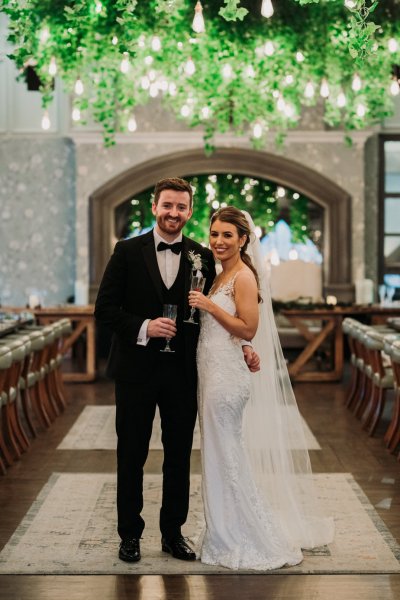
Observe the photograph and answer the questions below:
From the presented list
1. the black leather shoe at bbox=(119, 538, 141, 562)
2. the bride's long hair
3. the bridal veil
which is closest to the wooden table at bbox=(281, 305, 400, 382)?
the bridal veil

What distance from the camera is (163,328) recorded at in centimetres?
377

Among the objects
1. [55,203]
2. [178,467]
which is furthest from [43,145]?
[178,467]

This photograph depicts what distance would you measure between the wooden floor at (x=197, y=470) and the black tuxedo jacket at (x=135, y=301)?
2.83 ft

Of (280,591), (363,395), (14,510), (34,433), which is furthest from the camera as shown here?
(363,395)

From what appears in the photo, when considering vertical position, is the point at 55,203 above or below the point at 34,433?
above

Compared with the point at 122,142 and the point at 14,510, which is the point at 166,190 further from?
the point at 122,142

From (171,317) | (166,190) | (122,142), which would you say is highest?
(122,142)

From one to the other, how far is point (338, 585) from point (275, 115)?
827 cm

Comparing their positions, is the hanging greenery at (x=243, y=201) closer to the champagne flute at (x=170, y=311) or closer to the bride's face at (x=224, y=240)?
the bride's face at (x=224, y=240)

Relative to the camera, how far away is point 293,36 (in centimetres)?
952

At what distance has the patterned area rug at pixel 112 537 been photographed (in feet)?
13.0

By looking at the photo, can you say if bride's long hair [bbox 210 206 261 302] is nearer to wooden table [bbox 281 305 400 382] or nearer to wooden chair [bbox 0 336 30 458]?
wooden chair [bbox 0 336 30 458]

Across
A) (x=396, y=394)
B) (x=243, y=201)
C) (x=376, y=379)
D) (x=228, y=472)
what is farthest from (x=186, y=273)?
(x=243, y=201)

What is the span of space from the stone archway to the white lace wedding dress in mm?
8402
